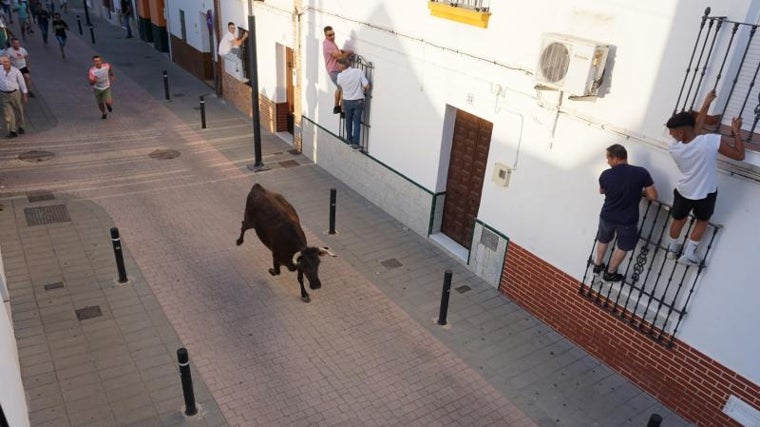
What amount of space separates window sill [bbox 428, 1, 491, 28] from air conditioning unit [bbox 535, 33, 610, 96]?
144cm

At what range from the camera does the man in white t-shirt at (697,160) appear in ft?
19.0

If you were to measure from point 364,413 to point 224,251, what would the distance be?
14.7ft

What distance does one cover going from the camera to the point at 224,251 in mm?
9945

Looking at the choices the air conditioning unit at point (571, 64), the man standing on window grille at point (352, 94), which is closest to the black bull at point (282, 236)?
the man standing on window grille at point (352, 94)

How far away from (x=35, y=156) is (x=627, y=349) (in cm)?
1339

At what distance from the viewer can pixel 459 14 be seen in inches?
343

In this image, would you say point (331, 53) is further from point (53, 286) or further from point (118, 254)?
point (53, 286)

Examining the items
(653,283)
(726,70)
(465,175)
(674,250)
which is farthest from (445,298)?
(726,70)

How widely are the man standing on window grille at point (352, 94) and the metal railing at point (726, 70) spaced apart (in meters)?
6.32

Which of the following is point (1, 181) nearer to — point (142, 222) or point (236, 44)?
point (142, 222)

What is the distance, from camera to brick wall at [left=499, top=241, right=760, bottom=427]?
662 cm

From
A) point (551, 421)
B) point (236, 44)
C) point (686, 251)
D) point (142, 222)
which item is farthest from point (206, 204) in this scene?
point (686, 251)

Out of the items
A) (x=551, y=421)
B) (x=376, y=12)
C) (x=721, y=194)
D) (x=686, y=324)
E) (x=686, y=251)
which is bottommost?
(x=551, y=421)

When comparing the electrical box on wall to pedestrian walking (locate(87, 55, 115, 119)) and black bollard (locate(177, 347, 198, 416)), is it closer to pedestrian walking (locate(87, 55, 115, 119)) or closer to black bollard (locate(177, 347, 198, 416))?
black bollard (locate(177, 347, 198, 416))
